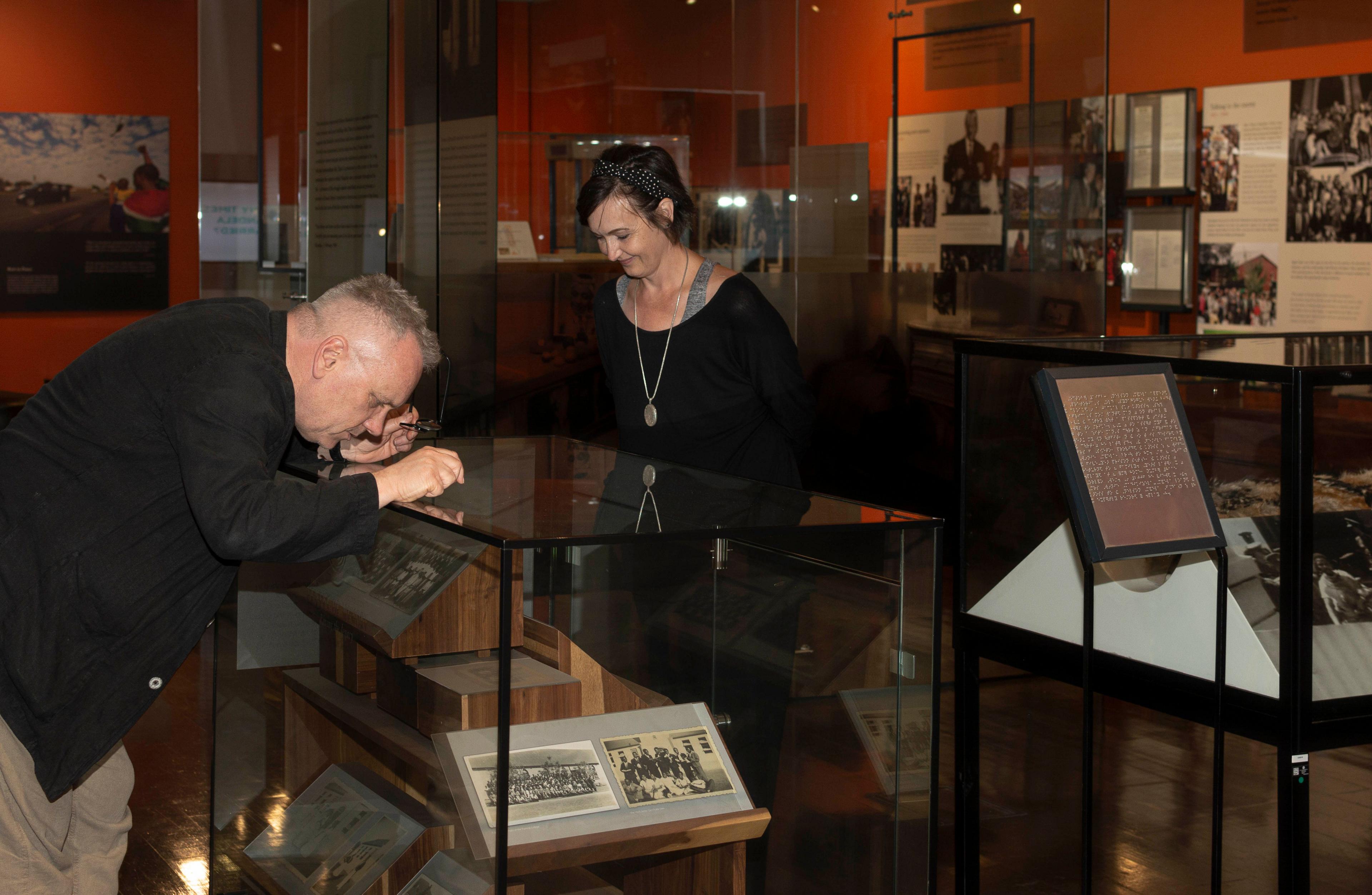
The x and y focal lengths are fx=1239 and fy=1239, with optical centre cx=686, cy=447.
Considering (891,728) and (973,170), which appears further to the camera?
(973,170)

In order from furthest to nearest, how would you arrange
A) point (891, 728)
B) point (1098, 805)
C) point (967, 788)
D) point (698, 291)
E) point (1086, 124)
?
point (1086, 124) < point (1098, 805) < point (698, 291) < point (967, 788) < point (891, 728)

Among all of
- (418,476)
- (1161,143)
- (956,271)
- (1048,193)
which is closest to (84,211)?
(956,271)

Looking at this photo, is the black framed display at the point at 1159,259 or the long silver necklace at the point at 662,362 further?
the black framed display at the point at 1159,259

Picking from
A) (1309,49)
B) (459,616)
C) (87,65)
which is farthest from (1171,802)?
(87,65)

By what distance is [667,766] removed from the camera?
1620mm

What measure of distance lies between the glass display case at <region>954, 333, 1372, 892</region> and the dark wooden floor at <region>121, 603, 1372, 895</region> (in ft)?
2.94

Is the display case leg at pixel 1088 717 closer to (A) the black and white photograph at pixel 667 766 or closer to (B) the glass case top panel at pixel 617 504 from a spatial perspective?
(B) the glass case top panel at pixel 617 504

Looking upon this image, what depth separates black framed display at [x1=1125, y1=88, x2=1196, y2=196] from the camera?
5910 millimetres

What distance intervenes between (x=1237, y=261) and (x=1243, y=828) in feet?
11.0

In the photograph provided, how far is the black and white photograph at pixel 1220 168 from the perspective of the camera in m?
5.79

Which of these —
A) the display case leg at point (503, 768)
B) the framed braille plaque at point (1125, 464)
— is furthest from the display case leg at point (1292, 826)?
the display case leg at point (503, 768)

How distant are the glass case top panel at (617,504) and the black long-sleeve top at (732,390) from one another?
1.61ft

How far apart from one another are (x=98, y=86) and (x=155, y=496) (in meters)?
7.75

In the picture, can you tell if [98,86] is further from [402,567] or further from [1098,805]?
[402,567]
